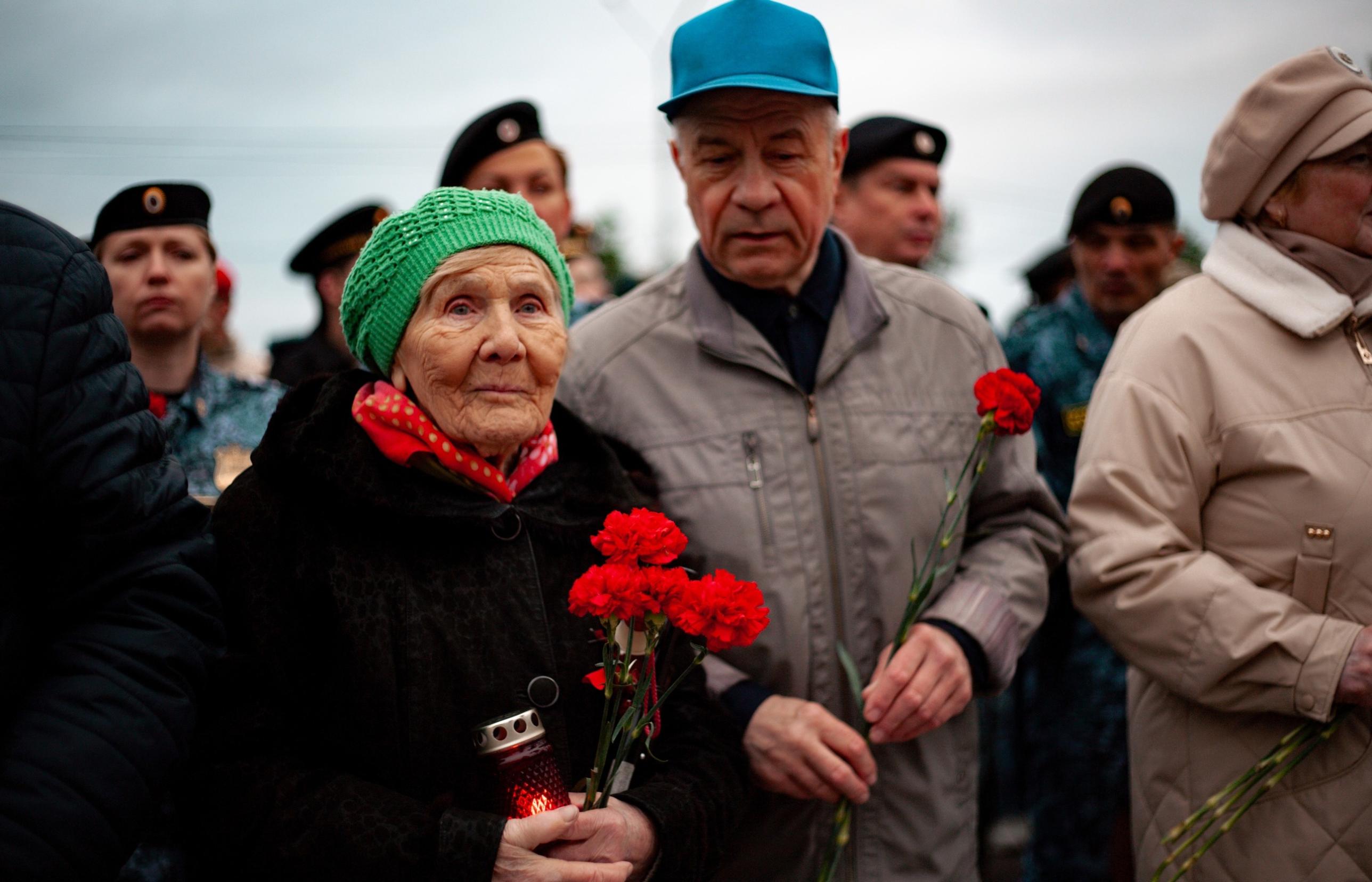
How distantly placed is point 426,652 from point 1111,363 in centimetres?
177

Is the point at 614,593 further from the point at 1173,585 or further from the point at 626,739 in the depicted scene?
the point at 1173,585

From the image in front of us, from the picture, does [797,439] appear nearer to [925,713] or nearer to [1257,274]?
[925,713]

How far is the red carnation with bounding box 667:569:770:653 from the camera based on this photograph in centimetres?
157

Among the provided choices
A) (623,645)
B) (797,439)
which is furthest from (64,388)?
(797,439)

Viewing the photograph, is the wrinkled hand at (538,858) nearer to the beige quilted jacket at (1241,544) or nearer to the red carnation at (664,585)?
the red carnation at (664,585)

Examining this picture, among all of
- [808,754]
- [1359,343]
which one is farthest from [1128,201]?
[808,754]

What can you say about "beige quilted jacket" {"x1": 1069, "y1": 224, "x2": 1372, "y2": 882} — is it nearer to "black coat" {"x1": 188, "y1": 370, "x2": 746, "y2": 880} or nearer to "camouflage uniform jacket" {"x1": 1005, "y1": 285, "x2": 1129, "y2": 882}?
"black coat" {"x1": 188, "y1": 370, "x2": 746, "y2": 880}

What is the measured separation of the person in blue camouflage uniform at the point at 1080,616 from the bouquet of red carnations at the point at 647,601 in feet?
8.51

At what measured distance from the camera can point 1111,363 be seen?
8.68ft

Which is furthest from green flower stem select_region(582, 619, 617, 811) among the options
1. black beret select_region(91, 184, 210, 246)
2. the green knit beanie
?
black beret select_region(91, 184, 210, 246)

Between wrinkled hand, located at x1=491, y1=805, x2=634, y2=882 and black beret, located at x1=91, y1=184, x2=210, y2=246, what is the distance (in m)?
2.32

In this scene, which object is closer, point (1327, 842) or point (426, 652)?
point (426, 652)

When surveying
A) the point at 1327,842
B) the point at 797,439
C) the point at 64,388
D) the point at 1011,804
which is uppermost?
the point at 64,388

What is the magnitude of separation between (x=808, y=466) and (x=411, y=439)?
0.91 metres
